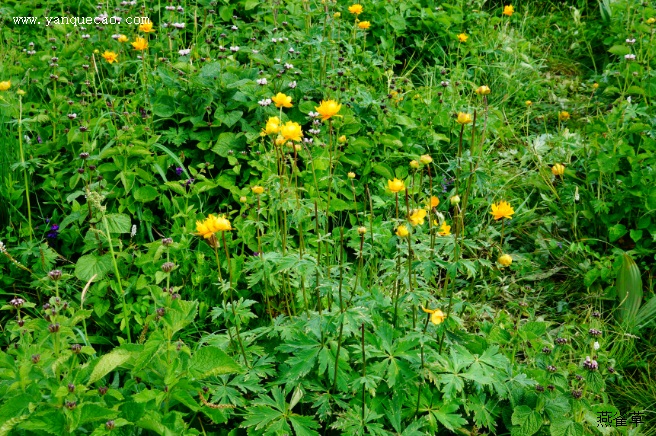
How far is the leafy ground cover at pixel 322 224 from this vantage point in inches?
74.3

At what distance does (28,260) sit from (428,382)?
5.23ft

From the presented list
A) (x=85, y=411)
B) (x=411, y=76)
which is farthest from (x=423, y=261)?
(x=411, y=76)

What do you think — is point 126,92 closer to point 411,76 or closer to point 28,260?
point 28,260

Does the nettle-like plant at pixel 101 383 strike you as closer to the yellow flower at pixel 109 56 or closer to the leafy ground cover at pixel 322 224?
the leafy ground cover at pixel 322 224

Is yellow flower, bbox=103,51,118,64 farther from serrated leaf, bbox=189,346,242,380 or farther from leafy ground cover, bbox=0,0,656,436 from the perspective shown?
serrated leaf, bbox=189,346,242,380

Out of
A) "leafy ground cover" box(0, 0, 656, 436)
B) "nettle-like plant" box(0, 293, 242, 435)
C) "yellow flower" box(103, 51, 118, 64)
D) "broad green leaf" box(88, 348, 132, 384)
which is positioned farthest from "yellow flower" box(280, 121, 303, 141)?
"yellow flower" box(103, 51, 118, 64)

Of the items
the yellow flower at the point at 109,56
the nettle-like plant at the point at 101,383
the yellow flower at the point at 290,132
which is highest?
the yellow flower at the point at 290,132

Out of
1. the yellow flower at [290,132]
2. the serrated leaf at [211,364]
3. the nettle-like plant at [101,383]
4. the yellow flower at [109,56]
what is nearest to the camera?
the nettle-like plant at [101,383]

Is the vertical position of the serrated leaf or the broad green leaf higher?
the broad green leaf

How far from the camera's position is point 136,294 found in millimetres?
2488

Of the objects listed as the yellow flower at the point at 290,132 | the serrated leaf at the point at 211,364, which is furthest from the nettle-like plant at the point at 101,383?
the yellow flower at the point at 290,132

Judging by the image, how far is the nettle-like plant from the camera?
1.63m

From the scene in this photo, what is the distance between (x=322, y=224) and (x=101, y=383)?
105 centimetres

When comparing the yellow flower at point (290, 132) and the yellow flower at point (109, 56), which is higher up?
the yellow flower at point (290, 132)
